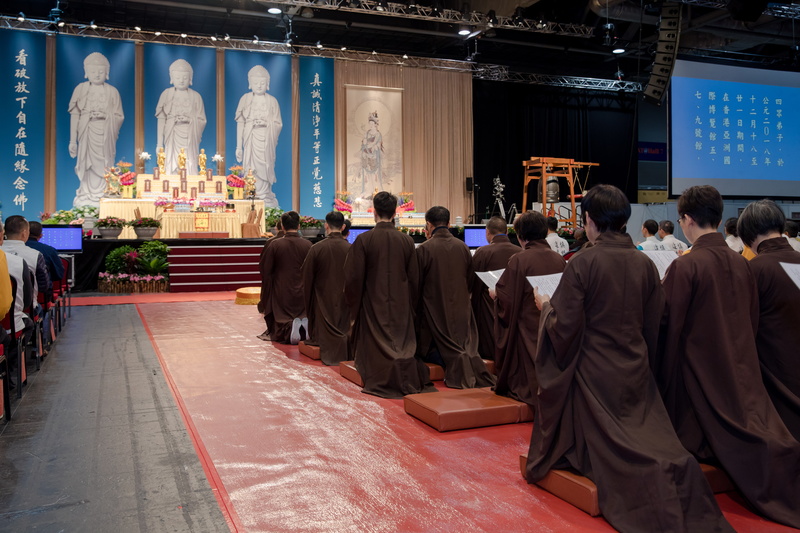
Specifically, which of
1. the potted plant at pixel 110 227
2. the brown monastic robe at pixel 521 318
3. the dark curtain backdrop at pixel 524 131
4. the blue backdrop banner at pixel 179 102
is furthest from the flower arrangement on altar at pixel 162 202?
the brown monastic robe at pixel 521 318

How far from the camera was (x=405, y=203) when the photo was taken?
677 inches

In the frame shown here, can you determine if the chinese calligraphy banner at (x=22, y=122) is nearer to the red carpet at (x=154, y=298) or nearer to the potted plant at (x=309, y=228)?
the red carpet at (x=154, y=298)

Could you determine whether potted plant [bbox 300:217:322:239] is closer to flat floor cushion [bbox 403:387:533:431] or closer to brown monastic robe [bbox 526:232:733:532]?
flat floor cushion [bbox 403:387:533:431]

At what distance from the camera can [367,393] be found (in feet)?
15.9

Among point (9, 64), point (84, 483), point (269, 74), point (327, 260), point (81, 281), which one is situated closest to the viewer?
point (84, 483)

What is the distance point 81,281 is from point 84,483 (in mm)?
9958

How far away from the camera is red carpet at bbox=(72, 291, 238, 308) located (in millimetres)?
10656

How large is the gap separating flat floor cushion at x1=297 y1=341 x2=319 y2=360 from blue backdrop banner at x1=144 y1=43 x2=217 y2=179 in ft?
37.0

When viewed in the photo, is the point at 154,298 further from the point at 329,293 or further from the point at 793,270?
the point at 793,270

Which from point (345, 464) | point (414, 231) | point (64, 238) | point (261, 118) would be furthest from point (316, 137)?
point (345, 464)

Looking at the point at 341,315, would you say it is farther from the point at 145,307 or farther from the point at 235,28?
the point at 235,28

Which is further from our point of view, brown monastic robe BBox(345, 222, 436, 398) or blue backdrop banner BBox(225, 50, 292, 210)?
blue backdrop banner BBox(225, 50, 292, 210)

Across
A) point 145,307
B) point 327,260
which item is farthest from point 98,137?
point 327,260

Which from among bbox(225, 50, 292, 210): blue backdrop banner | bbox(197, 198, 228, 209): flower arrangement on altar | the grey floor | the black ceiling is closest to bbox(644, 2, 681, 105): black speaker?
the black ceiling
